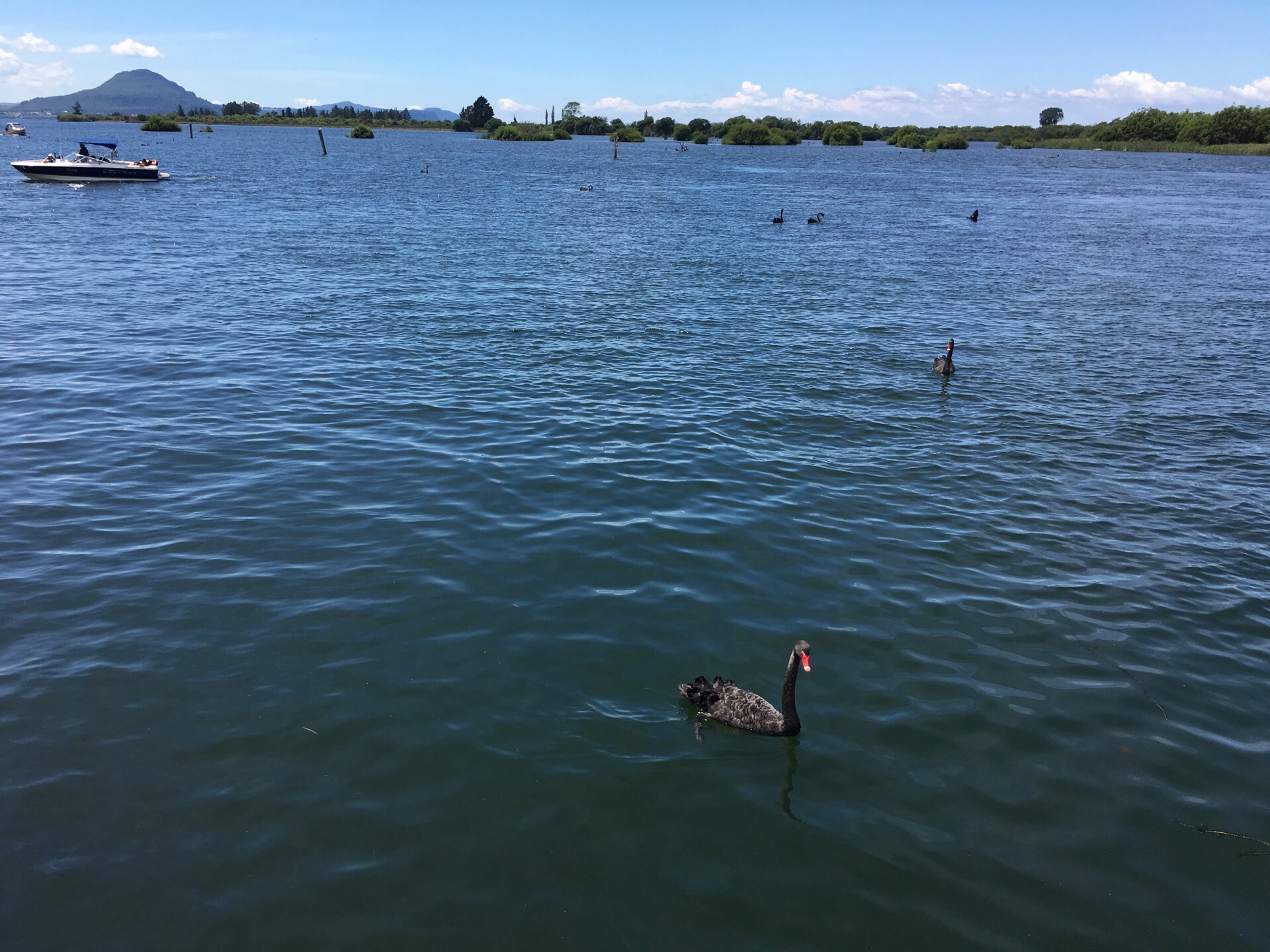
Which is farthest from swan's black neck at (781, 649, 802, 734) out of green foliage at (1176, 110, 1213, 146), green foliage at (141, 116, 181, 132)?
green foliage at (1176, 110, 1213, 146)

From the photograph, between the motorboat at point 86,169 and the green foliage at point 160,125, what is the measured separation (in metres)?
128

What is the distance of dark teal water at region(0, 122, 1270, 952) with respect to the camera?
7.66 metres

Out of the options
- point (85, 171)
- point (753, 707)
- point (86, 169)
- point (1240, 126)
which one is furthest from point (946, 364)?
point (1240, 126)

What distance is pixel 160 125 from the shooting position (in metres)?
175

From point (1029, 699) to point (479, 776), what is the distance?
707 centimetres

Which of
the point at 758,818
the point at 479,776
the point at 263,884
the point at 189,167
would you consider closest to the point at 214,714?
the point at 263,884

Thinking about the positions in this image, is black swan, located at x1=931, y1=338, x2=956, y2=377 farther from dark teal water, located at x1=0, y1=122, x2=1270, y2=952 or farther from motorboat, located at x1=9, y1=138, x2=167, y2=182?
motorboat, located at x1=9, y1=138, x2=167, y2=182

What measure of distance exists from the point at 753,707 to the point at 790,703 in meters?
0.45

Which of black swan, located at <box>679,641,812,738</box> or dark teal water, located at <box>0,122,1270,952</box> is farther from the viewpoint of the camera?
black swan, located at <box>679,641,812,738</box>

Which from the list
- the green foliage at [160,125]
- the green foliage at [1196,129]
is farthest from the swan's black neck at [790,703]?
the green foliage at [1196,129]

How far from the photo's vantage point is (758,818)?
8.50 m

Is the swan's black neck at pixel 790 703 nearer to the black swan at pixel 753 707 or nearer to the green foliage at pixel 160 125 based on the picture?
the black swan at pixel 753 707

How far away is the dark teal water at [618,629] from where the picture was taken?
7.66 metres

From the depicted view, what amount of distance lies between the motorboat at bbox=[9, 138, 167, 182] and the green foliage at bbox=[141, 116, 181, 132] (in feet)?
420
